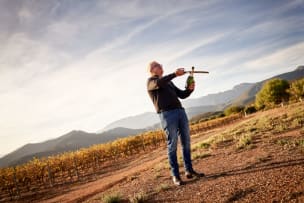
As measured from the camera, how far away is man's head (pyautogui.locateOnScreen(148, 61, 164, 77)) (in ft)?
16.0

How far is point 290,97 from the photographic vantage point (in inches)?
2616

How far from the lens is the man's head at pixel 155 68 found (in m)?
4.89

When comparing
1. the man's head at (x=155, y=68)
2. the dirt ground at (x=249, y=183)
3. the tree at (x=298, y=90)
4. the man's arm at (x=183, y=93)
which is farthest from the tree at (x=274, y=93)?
the man's head at (x=155, y=68)

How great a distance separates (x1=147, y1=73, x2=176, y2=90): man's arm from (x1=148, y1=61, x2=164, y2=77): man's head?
170 millimetres

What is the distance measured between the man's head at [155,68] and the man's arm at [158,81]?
0.17m

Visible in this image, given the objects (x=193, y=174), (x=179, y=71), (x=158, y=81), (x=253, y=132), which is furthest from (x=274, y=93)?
(x=158, y=81)

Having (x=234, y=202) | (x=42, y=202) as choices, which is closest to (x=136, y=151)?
(x=42, y=202)

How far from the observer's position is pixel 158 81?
14.6ft

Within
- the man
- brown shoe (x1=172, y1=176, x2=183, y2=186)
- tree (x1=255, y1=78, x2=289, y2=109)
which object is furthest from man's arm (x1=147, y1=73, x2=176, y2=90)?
tree (x1=255, y1=78, x2=289, y2=109)

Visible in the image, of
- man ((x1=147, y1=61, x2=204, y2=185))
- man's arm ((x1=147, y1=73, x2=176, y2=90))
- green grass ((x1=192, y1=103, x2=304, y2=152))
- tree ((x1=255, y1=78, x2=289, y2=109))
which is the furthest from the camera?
tree ((x1=255, y1=78, x2=289, y2=109))

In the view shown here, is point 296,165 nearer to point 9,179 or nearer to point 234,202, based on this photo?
point 234,202

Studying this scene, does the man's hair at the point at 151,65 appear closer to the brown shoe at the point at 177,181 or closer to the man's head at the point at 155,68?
the man's head at the point at 155,68

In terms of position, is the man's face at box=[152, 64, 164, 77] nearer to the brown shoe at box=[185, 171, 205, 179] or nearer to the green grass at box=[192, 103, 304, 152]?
the brown shoe at box=[185, 171, 205, 179]

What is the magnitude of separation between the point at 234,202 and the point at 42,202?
47.3ft
